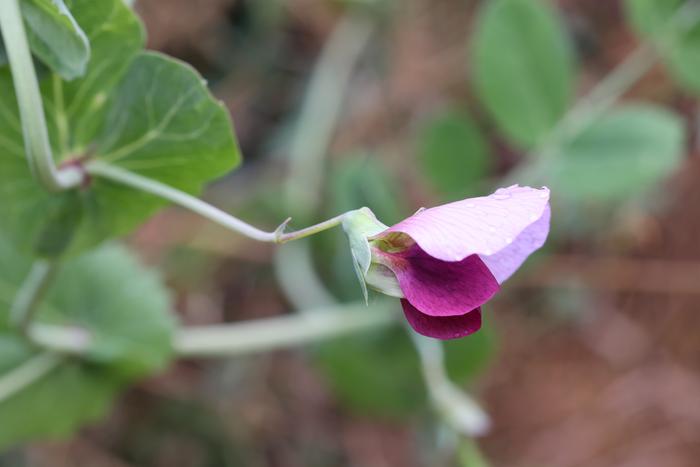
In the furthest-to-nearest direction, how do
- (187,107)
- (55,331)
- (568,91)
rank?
1. (568,91)
2. (55,331)
3. (187,107)

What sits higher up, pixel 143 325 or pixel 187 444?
pixel 143 325

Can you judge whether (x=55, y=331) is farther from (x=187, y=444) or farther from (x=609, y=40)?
(x=609, y=40)

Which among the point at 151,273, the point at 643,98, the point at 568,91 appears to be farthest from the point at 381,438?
the point at 643,98

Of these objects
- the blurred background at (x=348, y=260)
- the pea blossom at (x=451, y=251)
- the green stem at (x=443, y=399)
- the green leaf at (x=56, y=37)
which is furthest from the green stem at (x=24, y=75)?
the blurred background at (x=348, y=260)

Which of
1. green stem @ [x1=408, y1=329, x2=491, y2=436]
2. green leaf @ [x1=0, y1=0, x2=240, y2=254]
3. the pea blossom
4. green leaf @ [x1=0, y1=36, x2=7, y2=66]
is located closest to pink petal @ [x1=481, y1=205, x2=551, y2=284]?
the pea blossom

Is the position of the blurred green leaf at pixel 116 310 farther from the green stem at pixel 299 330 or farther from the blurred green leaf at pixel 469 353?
the blurred green leaf at pixel 469 353

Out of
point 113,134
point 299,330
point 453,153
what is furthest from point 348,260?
point 113,134
